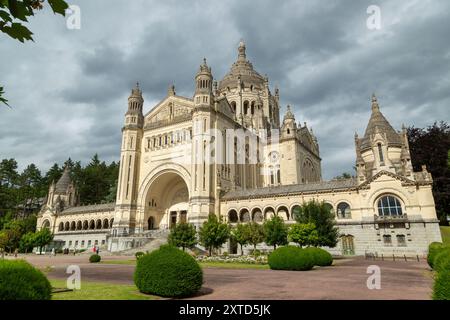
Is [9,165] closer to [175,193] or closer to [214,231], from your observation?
[175,193]

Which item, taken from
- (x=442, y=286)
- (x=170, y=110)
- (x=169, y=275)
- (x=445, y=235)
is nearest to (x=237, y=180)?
(x=170, y=110)

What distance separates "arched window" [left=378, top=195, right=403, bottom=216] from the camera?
111ft

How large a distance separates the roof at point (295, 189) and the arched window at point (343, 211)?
2.09m

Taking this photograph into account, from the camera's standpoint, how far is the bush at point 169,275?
10.6m

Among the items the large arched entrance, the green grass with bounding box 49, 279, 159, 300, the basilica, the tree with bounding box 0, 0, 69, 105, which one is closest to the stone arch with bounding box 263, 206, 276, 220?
the basilica

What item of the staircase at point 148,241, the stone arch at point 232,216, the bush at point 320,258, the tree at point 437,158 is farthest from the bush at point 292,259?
the tree at point 437,158

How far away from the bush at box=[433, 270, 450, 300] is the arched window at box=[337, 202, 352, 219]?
30528 millimetres

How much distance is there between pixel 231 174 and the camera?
166 ft

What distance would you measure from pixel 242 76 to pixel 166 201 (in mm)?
34414

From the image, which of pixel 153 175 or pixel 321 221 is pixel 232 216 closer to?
pixel 153 175

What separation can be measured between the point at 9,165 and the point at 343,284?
9669 cm

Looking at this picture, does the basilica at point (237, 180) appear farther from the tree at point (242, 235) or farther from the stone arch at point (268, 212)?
the tree at point (242, 235)

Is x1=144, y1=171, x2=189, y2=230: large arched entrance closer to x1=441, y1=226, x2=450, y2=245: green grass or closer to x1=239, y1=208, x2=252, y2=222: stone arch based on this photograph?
x1=239, y1=208, x2=252, y2=222: stone arch
